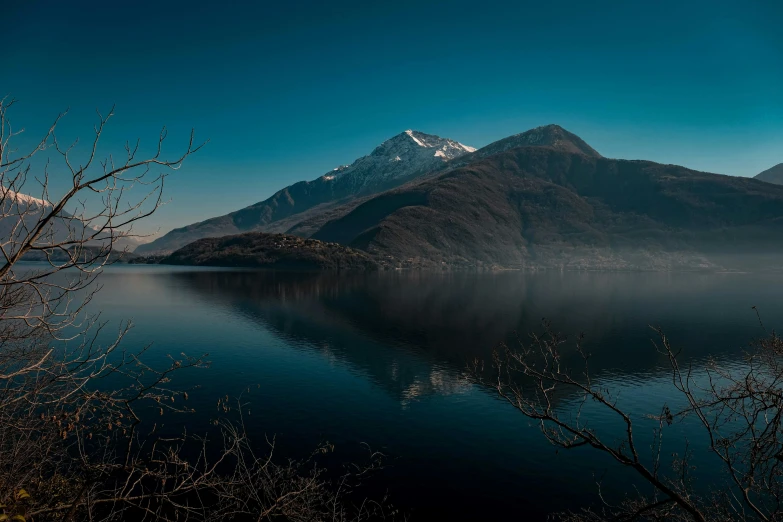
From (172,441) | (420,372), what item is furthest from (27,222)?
(420,372)

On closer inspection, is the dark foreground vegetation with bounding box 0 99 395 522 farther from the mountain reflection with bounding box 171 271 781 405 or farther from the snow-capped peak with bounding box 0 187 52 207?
the mountain reflection with bounding box 171 271 781 405

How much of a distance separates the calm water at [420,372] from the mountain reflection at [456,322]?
339 mm

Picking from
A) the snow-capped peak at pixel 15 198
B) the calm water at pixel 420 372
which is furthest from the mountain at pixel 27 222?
the calm water at pixel 420 372

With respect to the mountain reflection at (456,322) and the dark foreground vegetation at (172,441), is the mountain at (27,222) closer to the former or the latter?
the dark foreground vegetation at (172,441)

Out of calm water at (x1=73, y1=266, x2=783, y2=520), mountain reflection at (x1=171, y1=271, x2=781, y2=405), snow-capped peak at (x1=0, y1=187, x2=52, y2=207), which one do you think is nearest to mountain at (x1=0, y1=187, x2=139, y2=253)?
snow-capped peak at (x1=0, y1=187, x2=52, y2=207)

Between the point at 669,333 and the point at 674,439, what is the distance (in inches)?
1810

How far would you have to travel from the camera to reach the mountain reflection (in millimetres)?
51094

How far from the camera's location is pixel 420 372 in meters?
47.1

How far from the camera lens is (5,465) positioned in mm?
16656

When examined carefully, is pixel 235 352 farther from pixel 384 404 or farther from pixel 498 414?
pixel 498 414

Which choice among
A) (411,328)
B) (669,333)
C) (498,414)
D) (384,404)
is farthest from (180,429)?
(669,333)

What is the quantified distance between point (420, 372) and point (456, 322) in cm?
3373

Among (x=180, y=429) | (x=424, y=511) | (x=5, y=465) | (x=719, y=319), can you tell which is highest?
(x=5, y=465)

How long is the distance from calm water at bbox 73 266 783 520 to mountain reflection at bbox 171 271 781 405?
339 millimetres
